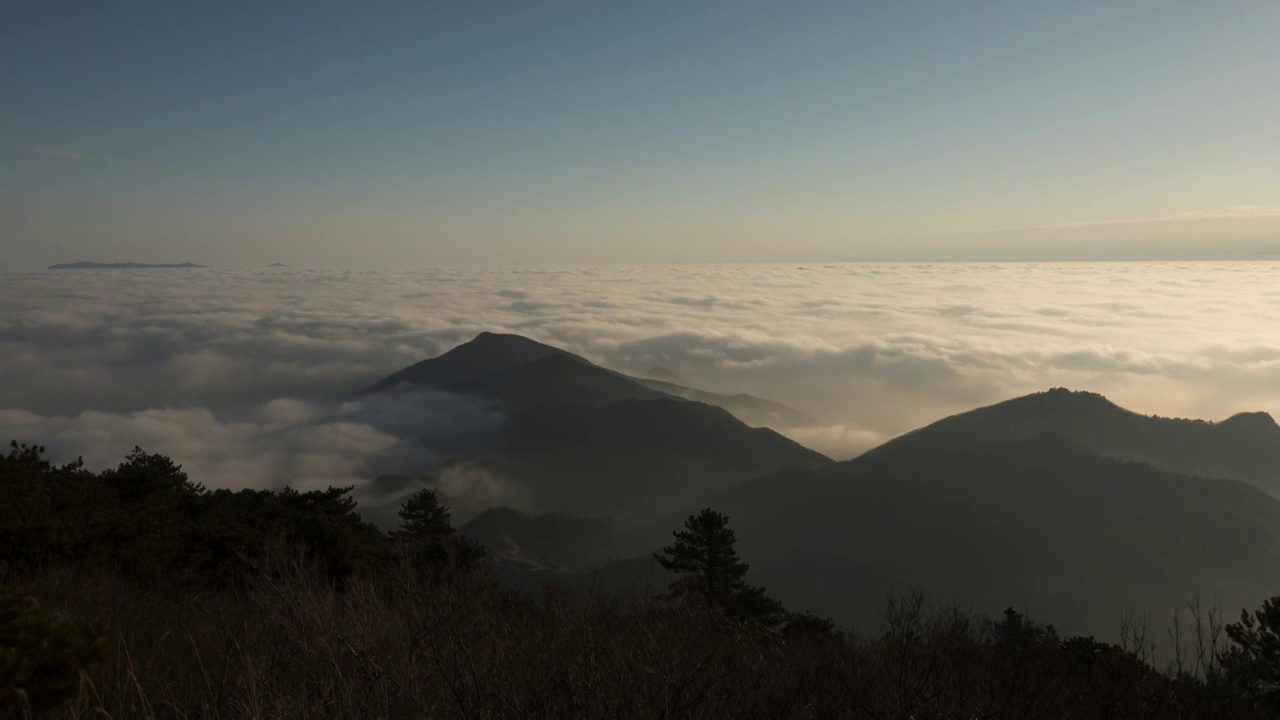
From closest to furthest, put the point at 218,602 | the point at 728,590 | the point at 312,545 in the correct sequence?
the point at 218,602
the point at 312,545
the point at 728,590

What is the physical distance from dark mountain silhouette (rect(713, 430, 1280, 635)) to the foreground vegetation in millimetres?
133013

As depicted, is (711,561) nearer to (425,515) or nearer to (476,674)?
(425,515)

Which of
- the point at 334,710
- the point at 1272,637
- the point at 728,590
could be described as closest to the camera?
the point at 334,710

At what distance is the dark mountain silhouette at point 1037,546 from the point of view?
514 feet

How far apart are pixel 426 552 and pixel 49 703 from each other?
2791 cm

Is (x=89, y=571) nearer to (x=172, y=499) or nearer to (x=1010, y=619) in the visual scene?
(x=172, y=499)

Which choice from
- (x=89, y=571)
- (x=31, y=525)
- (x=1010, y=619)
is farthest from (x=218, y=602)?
(x=1010, y=619)

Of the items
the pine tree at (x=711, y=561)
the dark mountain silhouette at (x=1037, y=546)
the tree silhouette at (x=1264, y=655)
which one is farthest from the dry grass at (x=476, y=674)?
the dark mountain silhouette at (x=1037, y=546)

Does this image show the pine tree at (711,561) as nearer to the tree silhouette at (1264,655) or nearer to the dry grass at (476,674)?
the tree silhouette at (1264,655)

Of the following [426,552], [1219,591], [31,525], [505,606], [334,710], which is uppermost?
[334,710]

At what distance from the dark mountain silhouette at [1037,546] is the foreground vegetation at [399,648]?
133013 millimetres

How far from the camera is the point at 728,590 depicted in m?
50.0

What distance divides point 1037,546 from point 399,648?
199314 mm

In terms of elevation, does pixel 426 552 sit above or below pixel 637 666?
below
